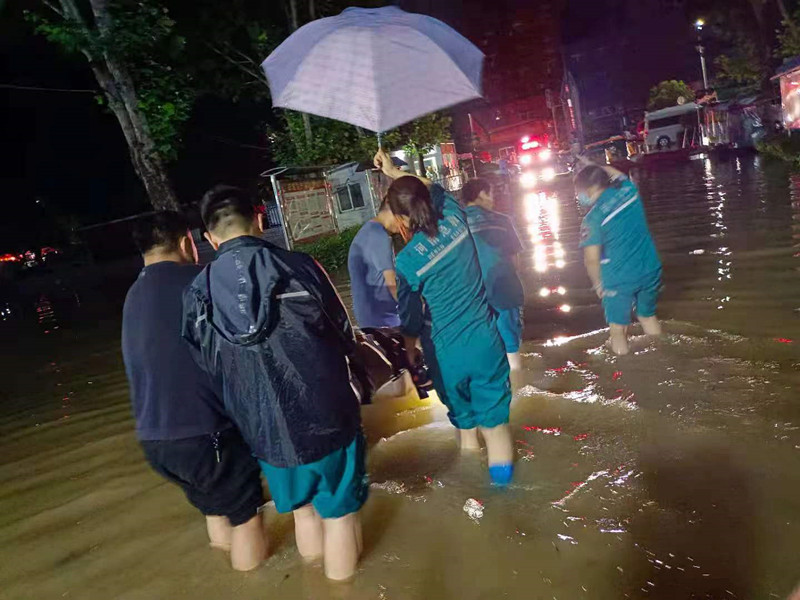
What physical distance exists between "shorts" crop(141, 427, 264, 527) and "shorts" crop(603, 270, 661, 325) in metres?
3.35

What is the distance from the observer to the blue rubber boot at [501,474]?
327cm

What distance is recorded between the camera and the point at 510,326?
470 cm

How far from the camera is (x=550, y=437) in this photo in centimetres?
385

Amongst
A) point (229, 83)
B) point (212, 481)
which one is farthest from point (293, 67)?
point (229, 83)

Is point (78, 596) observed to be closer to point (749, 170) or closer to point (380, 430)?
point (380, 430)

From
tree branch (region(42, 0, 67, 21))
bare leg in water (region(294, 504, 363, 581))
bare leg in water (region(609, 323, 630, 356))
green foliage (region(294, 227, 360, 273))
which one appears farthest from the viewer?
green foliage (region(294, 227, 360, 273))

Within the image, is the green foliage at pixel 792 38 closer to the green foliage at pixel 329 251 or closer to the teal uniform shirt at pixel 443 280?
the green foliage at pixel 329 251

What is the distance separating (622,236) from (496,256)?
105 centimetres

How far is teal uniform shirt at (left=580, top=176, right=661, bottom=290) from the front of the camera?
4539mm

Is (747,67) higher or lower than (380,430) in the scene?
→ higher

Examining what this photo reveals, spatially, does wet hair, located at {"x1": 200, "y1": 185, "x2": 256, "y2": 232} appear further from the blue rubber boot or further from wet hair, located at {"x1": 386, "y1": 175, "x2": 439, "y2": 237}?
the blue rubber boot

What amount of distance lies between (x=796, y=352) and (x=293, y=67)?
439 centimetres

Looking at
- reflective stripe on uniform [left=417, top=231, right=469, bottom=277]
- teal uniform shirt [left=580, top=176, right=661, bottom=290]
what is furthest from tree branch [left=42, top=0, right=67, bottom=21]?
reflective stripe on uniform [left=417, top=231, right=469, bottom=277]

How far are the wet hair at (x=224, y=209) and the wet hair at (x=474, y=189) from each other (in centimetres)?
255
